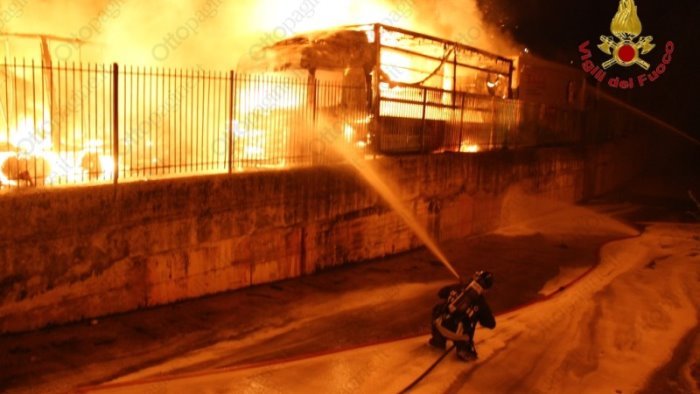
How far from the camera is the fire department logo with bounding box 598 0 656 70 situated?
35.7m

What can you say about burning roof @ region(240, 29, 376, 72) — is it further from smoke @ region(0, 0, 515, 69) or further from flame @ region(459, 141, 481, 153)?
flame @ region(459, 141, 481, 153)

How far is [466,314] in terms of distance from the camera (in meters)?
6.91

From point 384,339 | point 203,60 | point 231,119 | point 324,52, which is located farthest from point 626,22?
point 384,339

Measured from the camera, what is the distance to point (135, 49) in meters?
15.9

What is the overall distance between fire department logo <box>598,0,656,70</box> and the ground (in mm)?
27456

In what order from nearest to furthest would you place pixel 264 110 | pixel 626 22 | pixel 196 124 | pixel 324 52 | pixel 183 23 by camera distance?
pixel 196 124 → pixel 264 110 → pixel 324 52 → pixel 183 23 → pixel 626 22

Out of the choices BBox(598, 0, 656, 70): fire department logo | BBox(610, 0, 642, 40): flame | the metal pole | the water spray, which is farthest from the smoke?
BBox(598, 0, 656, 70): fire department logo

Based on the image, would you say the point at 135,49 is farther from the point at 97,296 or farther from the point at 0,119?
the point at 97,296

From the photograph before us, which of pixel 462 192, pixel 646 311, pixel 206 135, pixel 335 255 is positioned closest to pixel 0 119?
pixel 206 135

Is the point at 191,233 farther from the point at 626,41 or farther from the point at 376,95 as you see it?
the point at 626,41

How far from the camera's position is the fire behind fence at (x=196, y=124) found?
828 centimetres

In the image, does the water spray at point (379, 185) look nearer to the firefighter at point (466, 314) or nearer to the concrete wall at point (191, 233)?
the concrete wall at point (191, 233)

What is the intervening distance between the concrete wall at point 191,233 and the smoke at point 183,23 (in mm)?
7049

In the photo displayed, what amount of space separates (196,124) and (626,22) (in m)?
33.6
